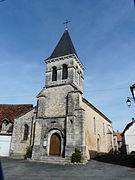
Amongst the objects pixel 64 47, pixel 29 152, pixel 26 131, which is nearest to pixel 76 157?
pixel 29 152

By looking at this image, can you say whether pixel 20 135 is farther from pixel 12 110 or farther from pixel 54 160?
pixel 54 160

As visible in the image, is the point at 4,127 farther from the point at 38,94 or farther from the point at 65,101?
the point at 65,101

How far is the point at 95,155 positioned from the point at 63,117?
7.42 m

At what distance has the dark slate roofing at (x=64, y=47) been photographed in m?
20.6

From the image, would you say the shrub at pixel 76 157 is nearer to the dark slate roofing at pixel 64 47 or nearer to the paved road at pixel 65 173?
the paved road at pixel 65 173

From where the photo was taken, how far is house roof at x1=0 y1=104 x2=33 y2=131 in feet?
70.3

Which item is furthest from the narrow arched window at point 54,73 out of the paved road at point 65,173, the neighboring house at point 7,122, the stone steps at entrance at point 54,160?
the paved road at point 65,173

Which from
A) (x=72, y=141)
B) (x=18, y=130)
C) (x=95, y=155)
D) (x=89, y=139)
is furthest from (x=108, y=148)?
(x=18, y=130)

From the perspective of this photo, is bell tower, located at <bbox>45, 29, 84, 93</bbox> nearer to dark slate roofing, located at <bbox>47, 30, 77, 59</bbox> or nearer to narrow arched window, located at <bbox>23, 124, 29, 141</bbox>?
dark slate roofing, located at <bbox>47, 30, 77, 59</bbox>

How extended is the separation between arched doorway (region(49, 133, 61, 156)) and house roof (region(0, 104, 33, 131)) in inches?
294

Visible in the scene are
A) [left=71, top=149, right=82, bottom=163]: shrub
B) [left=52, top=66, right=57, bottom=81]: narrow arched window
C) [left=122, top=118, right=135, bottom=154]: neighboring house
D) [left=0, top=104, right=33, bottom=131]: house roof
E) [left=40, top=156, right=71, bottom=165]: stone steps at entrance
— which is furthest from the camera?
[left=122, top=118, right=135, bottom=154]: neighboring house

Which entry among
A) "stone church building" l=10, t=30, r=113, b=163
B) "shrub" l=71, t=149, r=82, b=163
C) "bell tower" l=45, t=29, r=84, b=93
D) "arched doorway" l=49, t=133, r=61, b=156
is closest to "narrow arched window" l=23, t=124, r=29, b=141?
"stone church building" l=10, t=30, r=113, b=163

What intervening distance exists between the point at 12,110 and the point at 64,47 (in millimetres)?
12188

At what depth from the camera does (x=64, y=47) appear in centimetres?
2166
